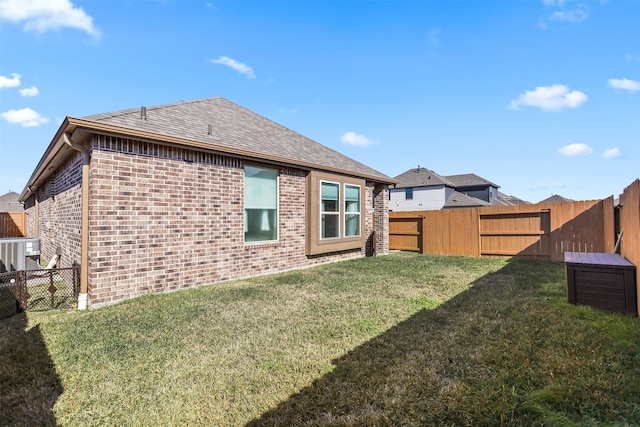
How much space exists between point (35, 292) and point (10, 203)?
41369mm

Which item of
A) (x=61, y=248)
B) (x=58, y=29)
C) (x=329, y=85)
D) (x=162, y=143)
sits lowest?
(x=61, y=248)

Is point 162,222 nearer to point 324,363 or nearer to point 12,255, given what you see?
point 12,255

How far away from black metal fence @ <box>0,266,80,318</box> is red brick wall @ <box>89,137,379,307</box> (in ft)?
2.45

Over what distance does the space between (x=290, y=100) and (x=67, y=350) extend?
12.9m

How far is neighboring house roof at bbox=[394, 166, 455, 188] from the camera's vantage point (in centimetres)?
3241

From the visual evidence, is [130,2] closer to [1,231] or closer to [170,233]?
[170,233]

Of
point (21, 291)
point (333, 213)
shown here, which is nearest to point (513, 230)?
point (333, 213)

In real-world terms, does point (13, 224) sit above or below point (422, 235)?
above

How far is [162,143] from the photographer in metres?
→ 5.69

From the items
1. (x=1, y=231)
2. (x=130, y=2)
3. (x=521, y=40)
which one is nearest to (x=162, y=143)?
(x=130, y=2)

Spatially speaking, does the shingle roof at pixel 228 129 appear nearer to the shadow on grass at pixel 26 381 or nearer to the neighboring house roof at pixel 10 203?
the shadow on grass at pixel 26 381

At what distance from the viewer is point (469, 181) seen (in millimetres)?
37594

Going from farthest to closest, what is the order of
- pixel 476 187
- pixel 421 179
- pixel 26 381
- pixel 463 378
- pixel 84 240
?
pixel 476 187 → pixel 421 179 → pixel 84 240 → pixel 26 381 → pixel 463 378

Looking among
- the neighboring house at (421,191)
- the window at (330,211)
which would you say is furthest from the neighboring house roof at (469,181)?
the window at (330,211)
